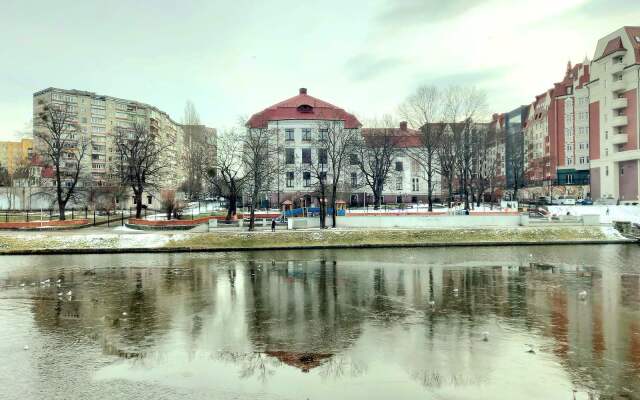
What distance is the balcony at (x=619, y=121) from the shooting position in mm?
72812

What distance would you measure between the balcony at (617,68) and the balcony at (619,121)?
718cm

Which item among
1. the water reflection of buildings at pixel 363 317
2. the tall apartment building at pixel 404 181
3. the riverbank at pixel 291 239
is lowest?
the water reflection of buildings at pixel 363 317

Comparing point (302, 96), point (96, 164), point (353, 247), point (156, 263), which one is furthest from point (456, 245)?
point (96, 164)

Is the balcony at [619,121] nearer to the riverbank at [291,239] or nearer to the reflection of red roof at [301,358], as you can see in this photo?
the riverbank at [291,239]

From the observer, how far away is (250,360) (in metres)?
13.2

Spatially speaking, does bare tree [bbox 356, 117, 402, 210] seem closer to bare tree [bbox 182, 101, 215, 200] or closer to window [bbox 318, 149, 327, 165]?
window [bbox 318, 149, 327, 165]

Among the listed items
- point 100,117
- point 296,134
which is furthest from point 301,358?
point 100,117

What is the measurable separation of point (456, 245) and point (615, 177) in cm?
4708

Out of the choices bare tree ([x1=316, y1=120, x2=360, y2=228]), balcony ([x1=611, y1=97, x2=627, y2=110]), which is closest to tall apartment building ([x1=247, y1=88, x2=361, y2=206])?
bare tree ([x1=316, y1=120, x2=360, y2=228])

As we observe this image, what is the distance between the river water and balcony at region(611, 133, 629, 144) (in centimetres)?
5291

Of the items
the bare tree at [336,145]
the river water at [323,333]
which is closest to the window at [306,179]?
the bare tree at [336,145]

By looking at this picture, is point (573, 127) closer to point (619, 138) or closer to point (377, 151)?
point (619, 138)

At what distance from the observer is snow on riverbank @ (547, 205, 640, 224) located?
52.5 meters

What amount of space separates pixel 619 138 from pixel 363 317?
74.1 metres
